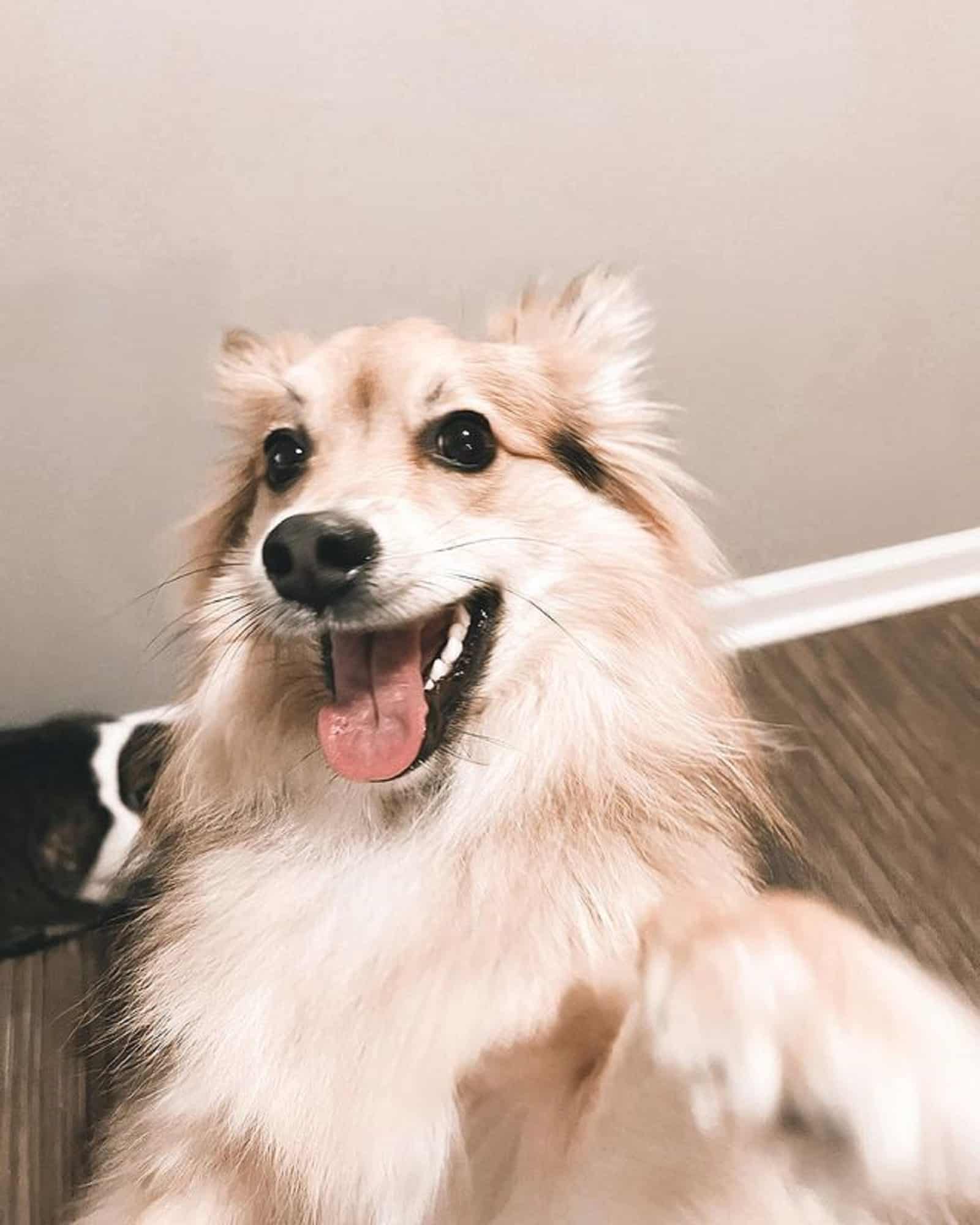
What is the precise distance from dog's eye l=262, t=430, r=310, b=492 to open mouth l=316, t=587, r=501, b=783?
0.21 m

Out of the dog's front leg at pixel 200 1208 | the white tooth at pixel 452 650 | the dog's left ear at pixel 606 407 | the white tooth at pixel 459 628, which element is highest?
the dog's left ear at pixel 606 407

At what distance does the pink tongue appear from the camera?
89 centimetres

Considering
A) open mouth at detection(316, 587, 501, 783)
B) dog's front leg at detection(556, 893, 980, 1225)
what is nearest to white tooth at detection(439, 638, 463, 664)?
open mouth at detection(316, 587, 501, 783)

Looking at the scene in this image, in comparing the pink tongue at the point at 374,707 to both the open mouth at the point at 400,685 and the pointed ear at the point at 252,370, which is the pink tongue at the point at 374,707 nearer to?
the open mouth at the point at 400,685

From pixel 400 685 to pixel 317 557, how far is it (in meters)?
0.14

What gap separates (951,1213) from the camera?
2.09ft

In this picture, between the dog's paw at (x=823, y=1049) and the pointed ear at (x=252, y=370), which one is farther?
the pointed ear at (x=252, y=370)

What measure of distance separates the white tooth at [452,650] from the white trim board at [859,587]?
43.4 inches

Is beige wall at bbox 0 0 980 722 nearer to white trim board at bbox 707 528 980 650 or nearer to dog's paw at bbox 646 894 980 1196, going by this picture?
white trim board at bbox 707 528 980 650

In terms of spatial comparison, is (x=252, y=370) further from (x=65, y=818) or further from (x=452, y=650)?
(x=65, y=818)

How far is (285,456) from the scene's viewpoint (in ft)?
3.50

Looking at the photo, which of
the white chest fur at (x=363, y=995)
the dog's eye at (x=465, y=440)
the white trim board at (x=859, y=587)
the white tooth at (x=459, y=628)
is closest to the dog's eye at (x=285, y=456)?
the dog's eye at (x=465, y=440)

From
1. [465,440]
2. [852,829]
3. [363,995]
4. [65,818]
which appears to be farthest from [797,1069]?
[65,818]

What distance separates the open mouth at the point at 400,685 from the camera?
0.89m
